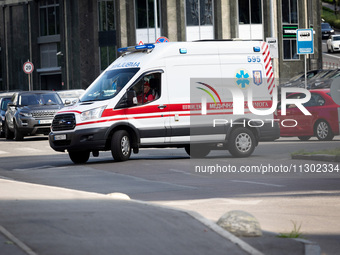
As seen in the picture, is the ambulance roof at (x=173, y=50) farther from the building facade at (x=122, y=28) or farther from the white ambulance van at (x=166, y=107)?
the building facade at (x=122, y=28)

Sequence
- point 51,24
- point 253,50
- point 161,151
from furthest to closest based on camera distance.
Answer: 1. point 51,24
2. point 161,151
3. point 253,50

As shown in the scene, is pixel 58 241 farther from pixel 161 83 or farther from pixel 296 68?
pixel 296 68

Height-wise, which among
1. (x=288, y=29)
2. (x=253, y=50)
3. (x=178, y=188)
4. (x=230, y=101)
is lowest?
(x=178, y=188)

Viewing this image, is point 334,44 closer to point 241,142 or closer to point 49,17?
point 49,17

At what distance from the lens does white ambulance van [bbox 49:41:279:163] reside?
61.3 feet

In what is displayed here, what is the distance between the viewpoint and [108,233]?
777 cm

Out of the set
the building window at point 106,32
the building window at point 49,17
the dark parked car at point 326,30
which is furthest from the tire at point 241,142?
the dark parked car at point 326,30

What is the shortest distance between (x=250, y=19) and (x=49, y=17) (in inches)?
748

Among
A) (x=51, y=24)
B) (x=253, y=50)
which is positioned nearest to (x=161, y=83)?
(x=253, y=50)

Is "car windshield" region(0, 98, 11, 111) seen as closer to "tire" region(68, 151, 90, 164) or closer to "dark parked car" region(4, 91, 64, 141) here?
"dark parked car" region(4, 91, 64, 141)

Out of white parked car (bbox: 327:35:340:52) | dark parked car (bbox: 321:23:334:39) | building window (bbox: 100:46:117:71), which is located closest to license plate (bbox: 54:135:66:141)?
building window (bbox: 100:46:117:71)

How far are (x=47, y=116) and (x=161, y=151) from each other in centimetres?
823

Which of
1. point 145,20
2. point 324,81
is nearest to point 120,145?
point 324,81

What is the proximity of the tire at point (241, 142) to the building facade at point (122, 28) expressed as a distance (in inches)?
1487
